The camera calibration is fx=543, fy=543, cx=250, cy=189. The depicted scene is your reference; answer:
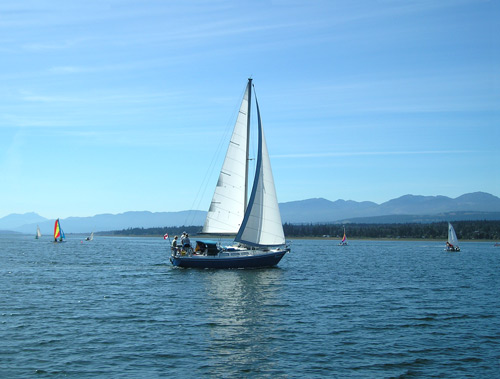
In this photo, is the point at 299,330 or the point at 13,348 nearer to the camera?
the point at 13,348

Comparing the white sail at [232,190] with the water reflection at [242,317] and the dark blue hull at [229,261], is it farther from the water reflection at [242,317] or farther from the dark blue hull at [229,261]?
the water reflection at [242,317]

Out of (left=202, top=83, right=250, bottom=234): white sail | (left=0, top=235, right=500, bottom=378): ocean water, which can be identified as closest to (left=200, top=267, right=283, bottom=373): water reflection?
(left=0, top=235, right=500, bottom=378): ocean water

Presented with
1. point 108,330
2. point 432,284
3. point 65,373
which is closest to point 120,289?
point 108,330

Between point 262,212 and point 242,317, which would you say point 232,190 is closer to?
point 262,212

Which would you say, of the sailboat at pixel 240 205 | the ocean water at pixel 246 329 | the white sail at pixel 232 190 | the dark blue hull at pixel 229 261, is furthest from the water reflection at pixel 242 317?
the white sail at pixel 232 190

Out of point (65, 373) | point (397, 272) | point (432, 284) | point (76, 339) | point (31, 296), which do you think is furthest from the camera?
point (397, 272)

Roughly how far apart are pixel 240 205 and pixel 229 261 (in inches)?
218

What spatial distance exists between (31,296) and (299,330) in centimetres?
2024

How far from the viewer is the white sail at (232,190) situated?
173ft

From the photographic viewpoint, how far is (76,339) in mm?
23938

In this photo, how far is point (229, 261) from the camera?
173ft

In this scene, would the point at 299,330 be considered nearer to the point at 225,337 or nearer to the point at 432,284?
the point at 225,337

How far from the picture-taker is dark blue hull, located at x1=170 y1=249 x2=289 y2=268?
173 feet

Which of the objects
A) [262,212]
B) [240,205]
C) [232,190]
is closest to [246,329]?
[262,212]
